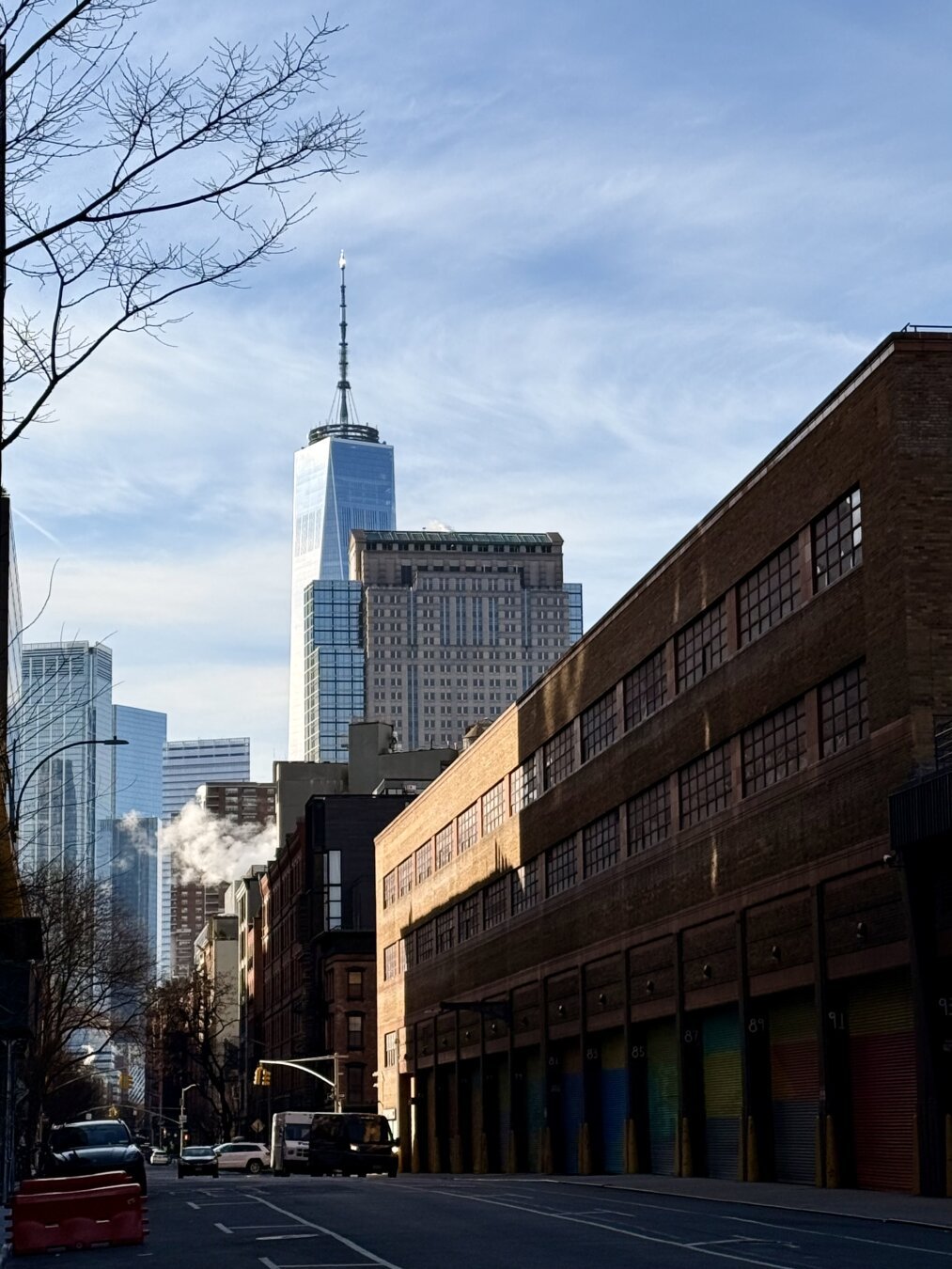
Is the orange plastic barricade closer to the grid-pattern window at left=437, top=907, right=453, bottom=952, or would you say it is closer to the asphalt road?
the asphalt road

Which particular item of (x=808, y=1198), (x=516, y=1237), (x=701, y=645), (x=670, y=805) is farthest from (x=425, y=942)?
(x=516, y=1237)

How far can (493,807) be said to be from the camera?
73.6 meters

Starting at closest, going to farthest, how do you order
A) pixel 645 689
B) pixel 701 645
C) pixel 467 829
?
1. pixel 701 645
2. pixel 645 689
3. pixel 467 829

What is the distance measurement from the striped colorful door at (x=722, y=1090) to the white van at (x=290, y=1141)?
2710cm

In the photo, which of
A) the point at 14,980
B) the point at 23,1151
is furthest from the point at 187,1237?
the point at 23,1151

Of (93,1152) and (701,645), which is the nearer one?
(93,1152)

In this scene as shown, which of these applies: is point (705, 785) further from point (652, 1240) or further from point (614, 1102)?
point (652, 1240)

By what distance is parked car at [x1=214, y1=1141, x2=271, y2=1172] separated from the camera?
9350 cm

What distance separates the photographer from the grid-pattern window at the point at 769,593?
142ft

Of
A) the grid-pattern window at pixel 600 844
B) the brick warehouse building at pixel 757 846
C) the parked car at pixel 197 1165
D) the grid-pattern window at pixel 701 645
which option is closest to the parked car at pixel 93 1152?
A: the brick warehouse building at pixel 757 846

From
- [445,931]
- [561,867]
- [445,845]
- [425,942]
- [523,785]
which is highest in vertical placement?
[523,785]

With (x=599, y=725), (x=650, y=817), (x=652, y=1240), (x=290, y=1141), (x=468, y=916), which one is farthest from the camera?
(x=468, y=916)

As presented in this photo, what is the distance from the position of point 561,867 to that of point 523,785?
5.88 meters

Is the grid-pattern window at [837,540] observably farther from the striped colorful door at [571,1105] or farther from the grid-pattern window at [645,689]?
the striped colorful door at [571,1105]
